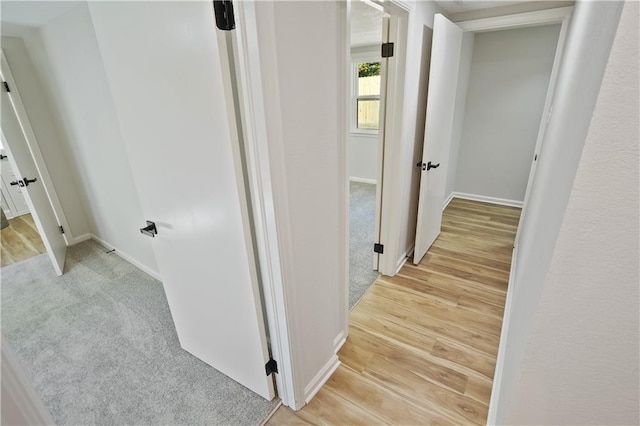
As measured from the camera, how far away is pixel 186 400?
60.0 inches

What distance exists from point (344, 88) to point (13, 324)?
2.82 m

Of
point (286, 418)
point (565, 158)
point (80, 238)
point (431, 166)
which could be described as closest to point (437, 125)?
point (431, 166)

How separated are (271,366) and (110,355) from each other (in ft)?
3.77

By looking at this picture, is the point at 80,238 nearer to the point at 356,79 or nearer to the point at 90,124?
the point at 90,124

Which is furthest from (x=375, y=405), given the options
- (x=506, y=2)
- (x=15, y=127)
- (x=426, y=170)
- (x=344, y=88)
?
(x=15, y=127)

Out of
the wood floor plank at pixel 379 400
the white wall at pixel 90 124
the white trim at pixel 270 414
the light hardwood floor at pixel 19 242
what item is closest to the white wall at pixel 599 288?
the wood floor plank at pixel 379 400

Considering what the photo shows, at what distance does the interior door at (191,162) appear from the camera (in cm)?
99

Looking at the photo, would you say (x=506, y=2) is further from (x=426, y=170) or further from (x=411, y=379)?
(x=411, y=379)

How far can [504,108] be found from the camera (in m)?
3.82

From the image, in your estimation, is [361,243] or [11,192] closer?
[361,243]

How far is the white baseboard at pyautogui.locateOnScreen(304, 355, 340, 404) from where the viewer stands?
1508 mm

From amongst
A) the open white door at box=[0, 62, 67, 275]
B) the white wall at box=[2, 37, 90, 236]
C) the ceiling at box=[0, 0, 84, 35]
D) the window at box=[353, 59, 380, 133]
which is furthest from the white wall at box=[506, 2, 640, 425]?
the window at box=[353, 59, 380, 133]

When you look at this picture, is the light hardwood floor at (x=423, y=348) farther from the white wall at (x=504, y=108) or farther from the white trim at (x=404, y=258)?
the white wall at (x=504, y=108)

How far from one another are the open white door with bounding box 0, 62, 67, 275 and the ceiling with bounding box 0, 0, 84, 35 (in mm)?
388
